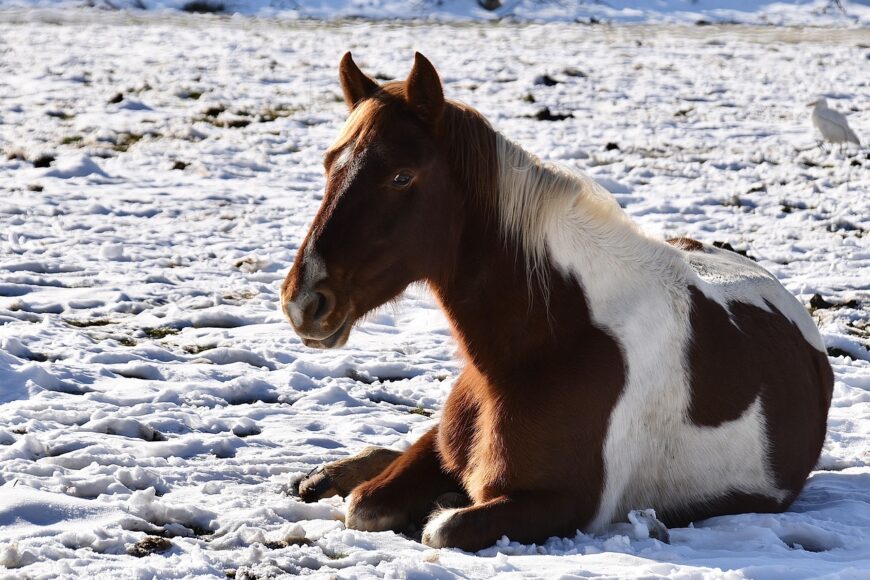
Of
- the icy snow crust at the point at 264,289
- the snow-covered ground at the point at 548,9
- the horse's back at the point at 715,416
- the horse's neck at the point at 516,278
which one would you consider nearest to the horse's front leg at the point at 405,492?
the icy snow crust at the point at 264,289

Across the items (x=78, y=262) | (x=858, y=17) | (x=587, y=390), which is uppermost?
(x=858, y=17)

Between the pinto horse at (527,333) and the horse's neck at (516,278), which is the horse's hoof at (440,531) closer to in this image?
the pinto horse at (527,333)

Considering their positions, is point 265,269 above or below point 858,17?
below

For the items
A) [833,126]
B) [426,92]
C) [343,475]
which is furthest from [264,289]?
[833,126]

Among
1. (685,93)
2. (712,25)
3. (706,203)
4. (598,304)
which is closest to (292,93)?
(685,93)

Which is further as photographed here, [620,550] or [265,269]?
[265,269]

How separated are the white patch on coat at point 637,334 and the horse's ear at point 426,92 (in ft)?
0.87

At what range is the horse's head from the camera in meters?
3.35

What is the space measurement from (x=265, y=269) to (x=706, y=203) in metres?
3.91

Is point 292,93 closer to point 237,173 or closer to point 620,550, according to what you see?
point 237,173

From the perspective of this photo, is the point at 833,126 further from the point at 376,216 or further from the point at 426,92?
the point at 376,216

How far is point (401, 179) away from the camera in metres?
3.39

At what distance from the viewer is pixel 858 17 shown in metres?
27.4

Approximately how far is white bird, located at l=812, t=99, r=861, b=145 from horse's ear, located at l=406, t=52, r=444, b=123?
8.46 meters
